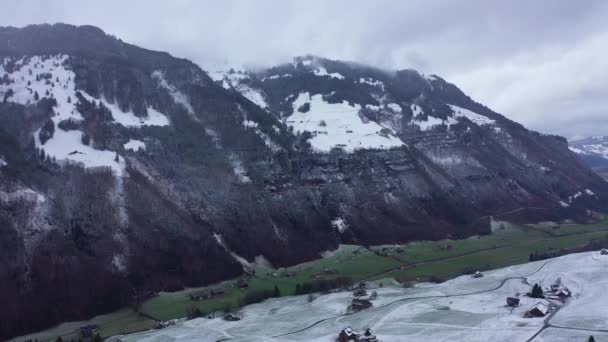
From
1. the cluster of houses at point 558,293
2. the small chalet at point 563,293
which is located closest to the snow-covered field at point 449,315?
the small chalet at point 563,293

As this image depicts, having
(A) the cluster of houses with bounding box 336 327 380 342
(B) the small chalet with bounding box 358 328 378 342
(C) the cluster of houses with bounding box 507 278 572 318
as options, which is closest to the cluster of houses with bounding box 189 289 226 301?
(A) the cluster of houses with bounding box 336 327 380 342

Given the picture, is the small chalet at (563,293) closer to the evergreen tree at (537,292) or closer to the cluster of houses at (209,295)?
the evergreen tree at (537,292)

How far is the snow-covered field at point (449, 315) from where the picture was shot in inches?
2552

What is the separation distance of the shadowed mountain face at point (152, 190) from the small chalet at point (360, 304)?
4612cm

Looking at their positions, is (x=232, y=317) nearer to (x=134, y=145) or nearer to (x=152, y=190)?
(x=152, y=190)

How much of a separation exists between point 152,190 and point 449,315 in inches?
3481

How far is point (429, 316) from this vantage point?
7462 centimetres

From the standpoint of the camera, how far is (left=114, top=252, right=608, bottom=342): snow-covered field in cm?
6481

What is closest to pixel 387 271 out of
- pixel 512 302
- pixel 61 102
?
pixel 512 302

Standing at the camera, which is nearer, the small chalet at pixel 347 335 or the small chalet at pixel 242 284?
the small chalet at pixel 347 335

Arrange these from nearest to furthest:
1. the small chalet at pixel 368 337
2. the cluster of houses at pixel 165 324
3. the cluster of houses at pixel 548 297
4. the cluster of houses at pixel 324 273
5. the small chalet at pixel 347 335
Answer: the small chalet at pixel 368 337 → the small chalet at pixel 347 335 → the cluster of houses at pixel 548 297 → the cluster of houses at pixel 165 324 → the cluster of houses at pixel 324 273

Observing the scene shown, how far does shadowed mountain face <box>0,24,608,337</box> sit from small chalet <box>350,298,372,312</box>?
46.1 metres

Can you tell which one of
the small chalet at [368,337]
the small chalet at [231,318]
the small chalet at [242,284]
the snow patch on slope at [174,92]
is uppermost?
the snow patch on slope at [174,92]

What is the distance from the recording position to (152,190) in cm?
13775
